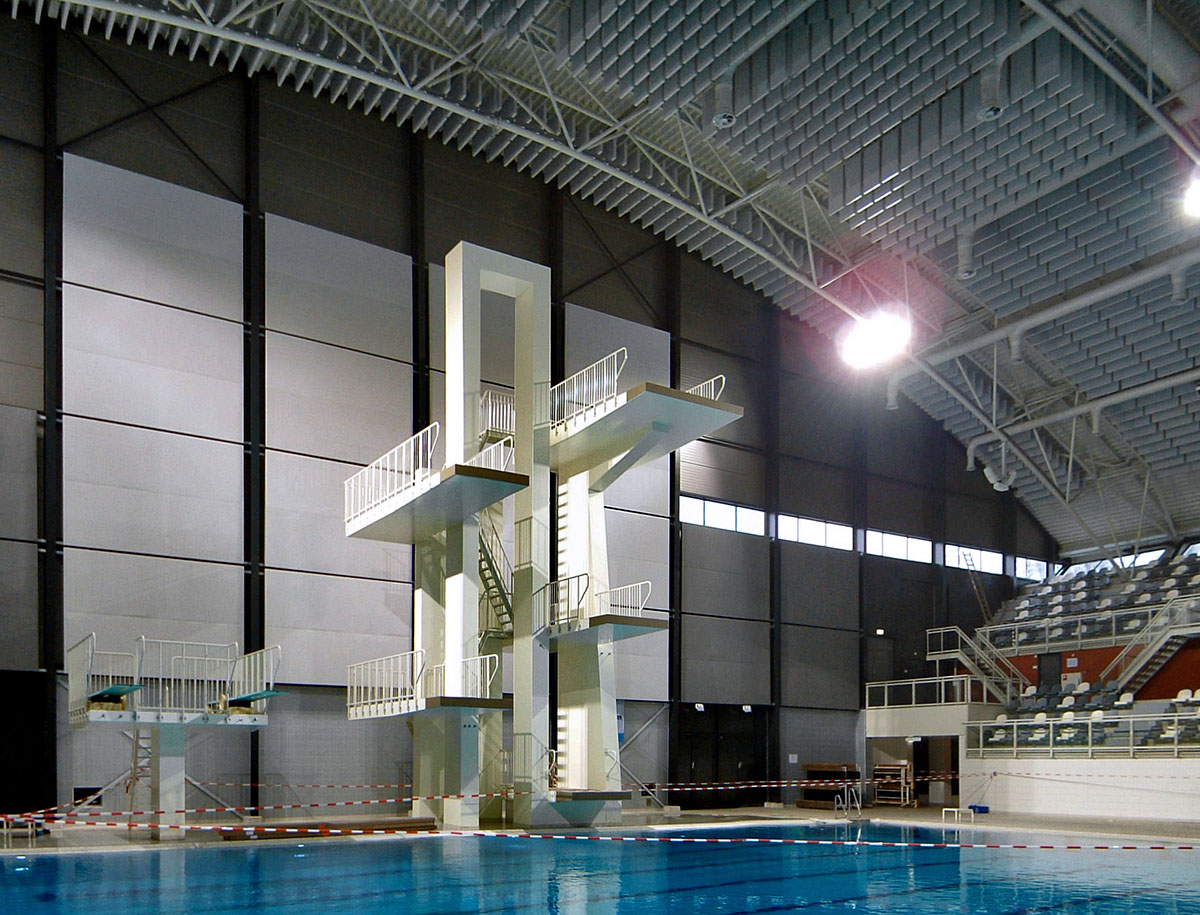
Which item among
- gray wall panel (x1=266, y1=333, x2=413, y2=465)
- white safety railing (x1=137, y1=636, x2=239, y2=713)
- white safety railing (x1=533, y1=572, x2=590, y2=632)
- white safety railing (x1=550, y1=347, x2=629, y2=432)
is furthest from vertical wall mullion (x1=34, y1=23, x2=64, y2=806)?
white safety railing (x1=550, y1=347, x2=629, y2=432)

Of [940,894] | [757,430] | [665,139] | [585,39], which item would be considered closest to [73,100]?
[585,39]

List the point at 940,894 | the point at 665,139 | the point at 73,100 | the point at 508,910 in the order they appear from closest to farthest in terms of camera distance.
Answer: the point at 508,910 → the point at 940,894 → the point at 73,100 → the point at 665,139

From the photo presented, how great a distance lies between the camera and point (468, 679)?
837 inches

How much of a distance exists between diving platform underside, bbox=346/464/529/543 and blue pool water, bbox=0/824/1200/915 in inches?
237

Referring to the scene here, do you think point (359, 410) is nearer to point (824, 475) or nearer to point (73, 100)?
point (73, 100)

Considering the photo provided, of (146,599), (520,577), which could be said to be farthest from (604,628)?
(146,599)

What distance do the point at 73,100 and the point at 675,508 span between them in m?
18.1

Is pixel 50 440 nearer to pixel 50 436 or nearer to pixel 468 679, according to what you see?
pixel 50 436

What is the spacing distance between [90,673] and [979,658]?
26.9 meters

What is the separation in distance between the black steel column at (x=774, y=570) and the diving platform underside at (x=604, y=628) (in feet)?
41.5

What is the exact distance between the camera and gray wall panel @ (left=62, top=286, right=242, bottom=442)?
2397 centimetres

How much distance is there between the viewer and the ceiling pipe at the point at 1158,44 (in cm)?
2112

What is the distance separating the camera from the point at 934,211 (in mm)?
27938

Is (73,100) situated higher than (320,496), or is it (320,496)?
(73,100)
